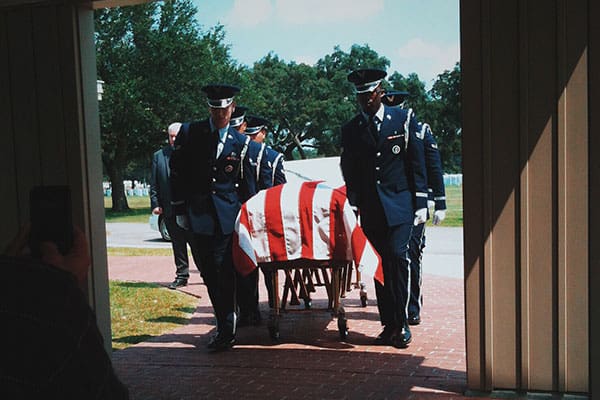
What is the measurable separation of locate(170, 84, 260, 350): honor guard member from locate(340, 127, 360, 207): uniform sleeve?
2.74 ft

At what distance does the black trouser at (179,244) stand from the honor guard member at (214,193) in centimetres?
280

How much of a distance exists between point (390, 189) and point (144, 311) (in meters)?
3.55

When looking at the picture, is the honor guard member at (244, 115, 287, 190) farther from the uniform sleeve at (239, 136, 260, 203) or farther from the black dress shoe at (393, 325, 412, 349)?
the black dress shoe at (393, 325, 412, 349)

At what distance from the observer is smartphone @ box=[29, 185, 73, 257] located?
59.0 inches

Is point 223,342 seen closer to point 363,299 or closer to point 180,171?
point 180,171

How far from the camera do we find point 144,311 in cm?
799

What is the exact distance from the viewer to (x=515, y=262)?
13.5 ft

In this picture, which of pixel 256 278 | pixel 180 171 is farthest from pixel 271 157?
pixel 180 171

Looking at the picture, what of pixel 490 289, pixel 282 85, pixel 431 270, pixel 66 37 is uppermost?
pixel 282 85

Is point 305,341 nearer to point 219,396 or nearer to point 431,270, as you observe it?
point 219,396

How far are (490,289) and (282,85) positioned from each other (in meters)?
42.8

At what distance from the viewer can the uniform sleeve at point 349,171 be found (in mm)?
5887

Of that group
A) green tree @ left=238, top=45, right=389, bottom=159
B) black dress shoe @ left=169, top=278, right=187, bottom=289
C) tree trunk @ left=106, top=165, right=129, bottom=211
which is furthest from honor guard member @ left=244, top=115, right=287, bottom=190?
green tree @ left=238, top=45, right=389, bottom=159

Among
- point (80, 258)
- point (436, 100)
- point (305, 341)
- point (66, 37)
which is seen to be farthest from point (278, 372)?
point (436, 100)
